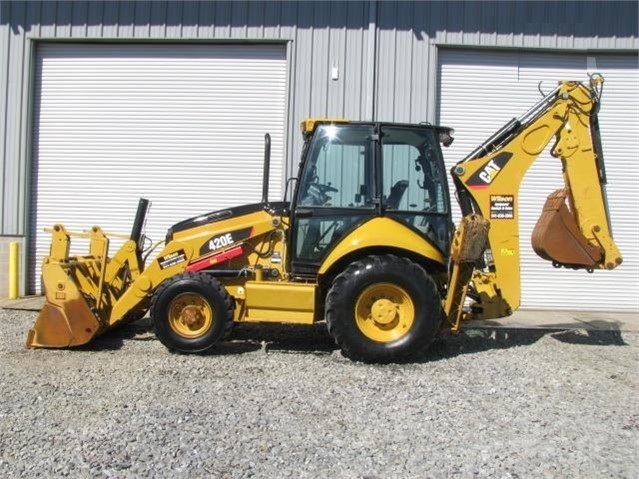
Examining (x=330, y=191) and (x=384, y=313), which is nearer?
(x=384, y=313)

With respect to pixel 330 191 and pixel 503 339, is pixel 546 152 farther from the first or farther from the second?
pixel 330 191

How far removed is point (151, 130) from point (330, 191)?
5.29 m

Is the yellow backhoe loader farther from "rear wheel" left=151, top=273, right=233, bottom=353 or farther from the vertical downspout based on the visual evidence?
the vertical downspout

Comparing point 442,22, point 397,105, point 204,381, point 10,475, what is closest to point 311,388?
point 204,381

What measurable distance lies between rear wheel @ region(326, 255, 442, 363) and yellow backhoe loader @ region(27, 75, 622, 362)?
1 centimetres

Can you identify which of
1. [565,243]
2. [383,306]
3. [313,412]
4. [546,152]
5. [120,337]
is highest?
[546,152]

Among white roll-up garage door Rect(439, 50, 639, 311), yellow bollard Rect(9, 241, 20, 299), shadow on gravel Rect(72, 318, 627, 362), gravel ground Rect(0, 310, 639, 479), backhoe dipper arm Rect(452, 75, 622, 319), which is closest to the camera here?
gravel ground Rect(0, 310, 639, 479)

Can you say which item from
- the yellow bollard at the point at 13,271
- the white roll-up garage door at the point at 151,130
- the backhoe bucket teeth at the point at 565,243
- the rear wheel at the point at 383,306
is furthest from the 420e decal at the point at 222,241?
the yellow bollard at the point at 13,271

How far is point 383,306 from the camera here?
5875 millimetres

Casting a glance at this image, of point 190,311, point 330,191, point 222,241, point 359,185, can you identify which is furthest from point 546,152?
point 190,311

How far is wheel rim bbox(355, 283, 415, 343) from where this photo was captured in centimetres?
586

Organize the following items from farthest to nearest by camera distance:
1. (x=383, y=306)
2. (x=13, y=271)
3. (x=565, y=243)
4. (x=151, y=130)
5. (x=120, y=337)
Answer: (x=151, y=130) → (x=13, y=271) → (x=120, y=337) → (x=565, y=243) → (x=383, y=306)

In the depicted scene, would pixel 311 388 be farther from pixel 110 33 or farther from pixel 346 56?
pixel 110 33

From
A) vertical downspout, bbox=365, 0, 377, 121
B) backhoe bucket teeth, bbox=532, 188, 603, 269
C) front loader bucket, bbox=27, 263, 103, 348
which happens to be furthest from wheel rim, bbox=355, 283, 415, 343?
vertical downspout, bbox=365, 0, 377, 121
